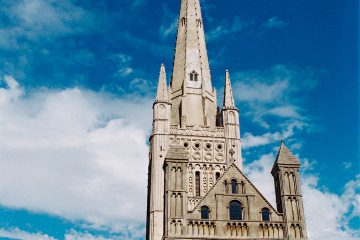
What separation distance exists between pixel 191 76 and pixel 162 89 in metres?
3.67

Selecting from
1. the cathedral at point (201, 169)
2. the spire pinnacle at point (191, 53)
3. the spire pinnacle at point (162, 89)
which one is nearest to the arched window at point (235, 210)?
the cathedral at point (201, 169)

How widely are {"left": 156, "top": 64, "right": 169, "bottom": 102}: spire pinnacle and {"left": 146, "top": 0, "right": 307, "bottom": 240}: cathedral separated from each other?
93 mm

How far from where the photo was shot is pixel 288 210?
77.2ft

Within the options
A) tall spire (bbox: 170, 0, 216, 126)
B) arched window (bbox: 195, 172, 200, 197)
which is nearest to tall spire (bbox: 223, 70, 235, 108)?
tall spire (bbox: 170, 0, 216, 126)

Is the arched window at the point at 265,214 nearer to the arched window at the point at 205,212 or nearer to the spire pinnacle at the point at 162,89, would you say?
the arched window at the point at 205,212

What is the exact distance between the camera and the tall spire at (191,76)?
1800 inches

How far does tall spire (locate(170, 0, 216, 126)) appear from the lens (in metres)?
45.7

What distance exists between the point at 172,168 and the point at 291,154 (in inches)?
244

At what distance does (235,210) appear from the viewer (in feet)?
78.7

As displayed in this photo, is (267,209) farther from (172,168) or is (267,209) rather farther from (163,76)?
(163,76)

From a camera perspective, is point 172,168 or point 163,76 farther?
point 163,76

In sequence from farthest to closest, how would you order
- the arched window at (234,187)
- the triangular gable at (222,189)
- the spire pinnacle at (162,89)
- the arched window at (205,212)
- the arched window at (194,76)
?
the arched window at (194,76), the spire pinnacle at (162,89), the arched window at (234,187), the triangular gable at (222,189), the arched window at (205,212)

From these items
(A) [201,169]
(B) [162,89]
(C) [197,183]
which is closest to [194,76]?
(B) [162,89]

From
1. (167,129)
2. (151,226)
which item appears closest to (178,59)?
(167,129)
